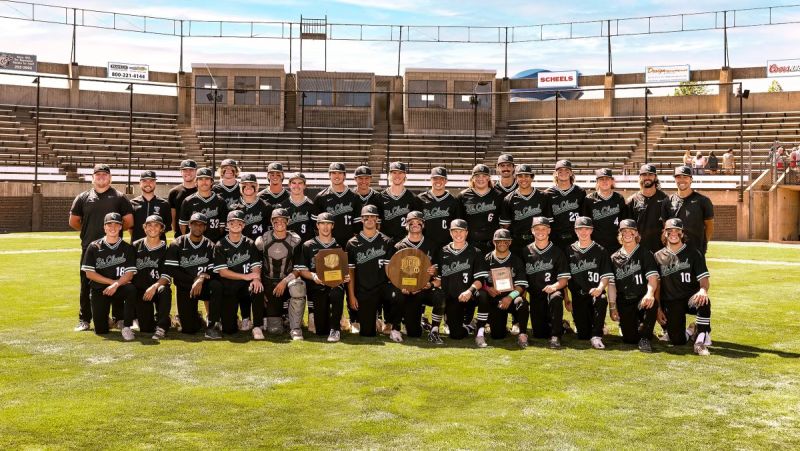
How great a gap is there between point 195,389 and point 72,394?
1.04m

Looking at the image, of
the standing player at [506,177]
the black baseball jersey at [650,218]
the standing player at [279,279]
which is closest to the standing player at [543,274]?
the standing player at [506,177]

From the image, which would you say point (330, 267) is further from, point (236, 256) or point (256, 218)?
point (256, 218)

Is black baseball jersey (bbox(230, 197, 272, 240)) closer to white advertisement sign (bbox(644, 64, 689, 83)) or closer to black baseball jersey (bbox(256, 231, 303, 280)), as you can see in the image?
black baseball jersey (bbox(256, 231, 303, 280))

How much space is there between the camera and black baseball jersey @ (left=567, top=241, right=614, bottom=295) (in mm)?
9648

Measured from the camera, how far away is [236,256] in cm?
1020

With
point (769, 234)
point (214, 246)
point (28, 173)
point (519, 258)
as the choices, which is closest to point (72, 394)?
point (214, 246)

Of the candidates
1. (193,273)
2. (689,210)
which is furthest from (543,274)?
(193,273)

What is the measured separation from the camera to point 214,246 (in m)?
10.3

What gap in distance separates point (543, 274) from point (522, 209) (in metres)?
1.06

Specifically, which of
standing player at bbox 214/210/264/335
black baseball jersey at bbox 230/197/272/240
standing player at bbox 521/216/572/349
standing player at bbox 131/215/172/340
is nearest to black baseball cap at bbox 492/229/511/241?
standing player at bbox 521/216/572/349

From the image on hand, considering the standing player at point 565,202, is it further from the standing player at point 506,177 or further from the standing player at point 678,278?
the standing player at point 678,278

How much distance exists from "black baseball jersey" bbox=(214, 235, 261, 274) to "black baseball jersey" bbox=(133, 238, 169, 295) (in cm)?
70

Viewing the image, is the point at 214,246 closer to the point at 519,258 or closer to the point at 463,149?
the point at 519,258

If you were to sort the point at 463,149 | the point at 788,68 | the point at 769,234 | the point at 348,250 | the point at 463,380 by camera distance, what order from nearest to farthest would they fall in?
the point at 463,380, the point at 348,250, the point at 769,234, the point at 463,149, the point at 788,68
